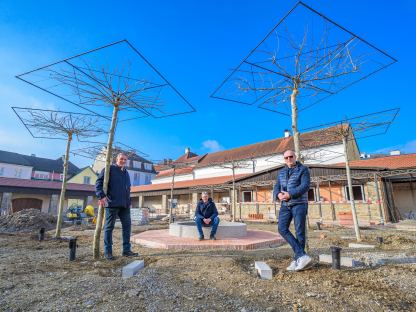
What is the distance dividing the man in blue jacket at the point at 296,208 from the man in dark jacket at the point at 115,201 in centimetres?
292

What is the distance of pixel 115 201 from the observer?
4.39 meters

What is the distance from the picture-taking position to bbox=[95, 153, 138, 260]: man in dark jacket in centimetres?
423

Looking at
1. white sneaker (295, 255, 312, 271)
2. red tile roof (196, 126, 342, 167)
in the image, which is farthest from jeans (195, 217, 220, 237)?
red tile roof (196, 126, 342, 167)

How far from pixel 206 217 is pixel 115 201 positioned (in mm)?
2644

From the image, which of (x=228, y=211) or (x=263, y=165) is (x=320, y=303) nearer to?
(x=228, y=211)

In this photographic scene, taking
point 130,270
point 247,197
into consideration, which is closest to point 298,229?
point 130,270

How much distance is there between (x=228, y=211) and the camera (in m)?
23.6

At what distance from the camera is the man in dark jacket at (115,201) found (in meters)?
4.23

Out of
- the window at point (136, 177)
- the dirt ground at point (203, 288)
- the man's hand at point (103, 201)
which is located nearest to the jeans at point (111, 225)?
the man's hand at point (103, 201)

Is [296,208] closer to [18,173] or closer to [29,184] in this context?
[29,184]

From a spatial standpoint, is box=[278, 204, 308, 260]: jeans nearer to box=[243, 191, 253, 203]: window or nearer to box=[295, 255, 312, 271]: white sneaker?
box=[295, 255, 312, 271]: white sneaker

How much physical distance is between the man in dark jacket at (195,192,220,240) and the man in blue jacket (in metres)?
2.89

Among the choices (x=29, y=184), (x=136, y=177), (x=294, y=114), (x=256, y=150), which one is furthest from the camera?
(x=136, y=177)

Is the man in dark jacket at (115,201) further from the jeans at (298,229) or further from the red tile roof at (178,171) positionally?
the red tile roof at (178,171)
